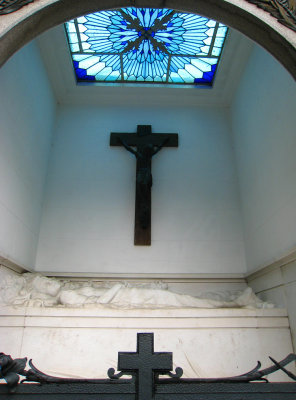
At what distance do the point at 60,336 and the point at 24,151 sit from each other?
8.31ft

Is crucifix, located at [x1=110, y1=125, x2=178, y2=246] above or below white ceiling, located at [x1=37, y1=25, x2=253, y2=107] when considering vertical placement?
below

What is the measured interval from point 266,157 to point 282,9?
8.58 ft

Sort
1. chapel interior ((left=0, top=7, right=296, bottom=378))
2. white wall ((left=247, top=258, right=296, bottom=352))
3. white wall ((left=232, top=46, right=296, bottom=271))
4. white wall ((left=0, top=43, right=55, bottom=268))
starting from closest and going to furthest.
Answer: white wall ((left=247, top=258, right=296, bottom=352)), white wall ((left=232, top=46, right=296, bottom=271)), white wall ((left=0, top=43, right=55, bottom=268)), chapel interior ((left=0, top=7, right=296, bottom=378))

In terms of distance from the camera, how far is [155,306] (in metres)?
3.47

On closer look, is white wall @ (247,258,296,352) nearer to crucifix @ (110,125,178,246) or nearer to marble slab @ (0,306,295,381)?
marble slab @ (0,306,295,381)

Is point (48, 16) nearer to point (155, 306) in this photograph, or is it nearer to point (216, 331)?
point (155, 306)

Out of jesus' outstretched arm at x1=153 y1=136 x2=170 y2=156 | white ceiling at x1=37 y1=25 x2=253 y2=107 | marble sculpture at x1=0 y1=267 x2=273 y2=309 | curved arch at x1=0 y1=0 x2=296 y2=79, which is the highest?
white ceiling at x1=37 y1=25 x2=253 y2=107

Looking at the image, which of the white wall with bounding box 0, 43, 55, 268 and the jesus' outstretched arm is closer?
the white wall with bounding box 0, 43, 55, 268

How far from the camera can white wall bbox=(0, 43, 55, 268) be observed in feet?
12.6

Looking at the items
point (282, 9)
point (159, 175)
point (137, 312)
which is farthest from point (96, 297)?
point (282, 9)

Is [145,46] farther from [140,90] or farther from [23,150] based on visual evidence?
[23,150]

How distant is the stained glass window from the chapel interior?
21cm

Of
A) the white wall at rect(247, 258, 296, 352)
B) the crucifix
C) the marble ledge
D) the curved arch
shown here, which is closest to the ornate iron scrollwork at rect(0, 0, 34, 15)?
the curved arch

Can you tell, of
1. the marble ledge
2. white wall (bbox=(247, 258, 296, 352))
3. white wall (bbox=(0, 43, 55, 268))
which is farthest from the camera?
white wall (bbox=(0, 43, 55, 268))
